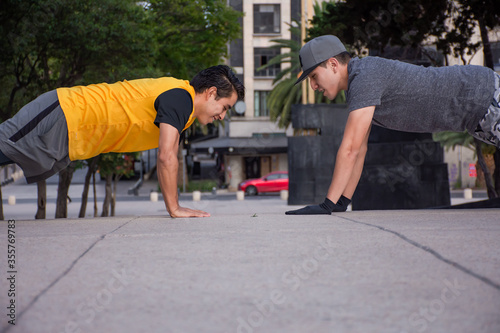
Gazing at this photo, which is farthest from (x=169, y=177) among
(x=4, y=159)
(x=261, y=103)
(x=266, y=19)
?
(x=261, y=103)

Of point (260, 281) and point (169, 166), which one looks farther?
point (169, 166)

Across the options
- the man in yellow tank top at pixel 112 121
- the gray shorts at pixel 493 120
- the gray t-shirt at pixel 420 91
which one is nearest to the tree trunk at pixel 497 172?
the gray shorts at pixel 493 120

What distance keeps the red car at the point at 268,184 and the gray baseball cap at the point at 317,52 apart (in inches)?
1221

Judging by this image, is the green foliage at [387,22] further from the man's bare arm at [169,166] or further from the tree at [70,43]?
the man's bare arm at [169,166]

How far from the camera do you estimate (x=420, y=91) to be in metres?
4.37

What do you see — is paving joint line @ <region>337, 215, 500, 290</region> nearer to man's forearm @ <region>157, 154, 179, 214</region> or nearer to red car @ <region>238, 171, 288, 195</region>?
man's forearm @ <region>157, 154, 179, 214</region>

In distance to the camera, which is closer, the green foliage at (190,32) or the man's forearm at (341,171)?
the man's forearm at (341,171)

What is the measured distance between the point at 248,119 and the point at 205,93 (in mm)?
38904

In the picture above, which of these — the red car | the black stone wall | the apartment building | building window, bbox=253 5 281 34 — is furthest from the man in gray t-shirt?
building window, bbox=253 5 281 34

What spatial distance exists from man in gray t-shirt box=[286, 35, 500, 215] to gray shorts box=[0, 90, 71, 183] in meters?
1.79

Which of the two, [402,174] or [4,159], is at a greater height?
[4,159]

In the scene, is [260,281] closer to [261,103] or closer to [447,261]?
[447,261]

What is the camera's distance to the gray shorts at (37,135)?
166 inches

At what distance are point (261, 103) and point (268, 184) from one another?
30.5 feet
